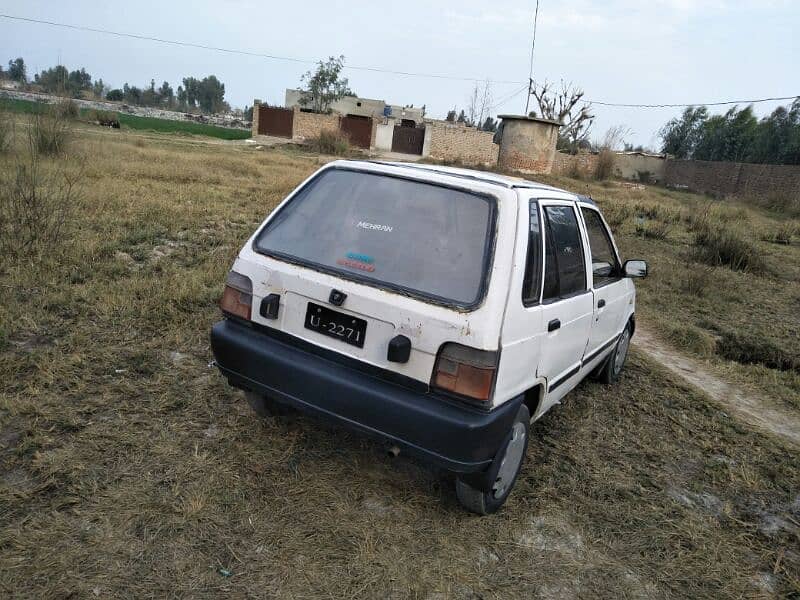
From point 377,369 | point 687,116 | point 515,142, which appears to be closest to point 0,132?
point 377,369

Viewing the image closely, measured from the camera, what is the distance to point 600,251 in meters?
4.00

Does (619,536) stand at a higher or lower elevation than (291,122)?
lower

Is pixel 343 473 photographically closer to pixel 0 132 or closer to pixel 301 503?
pixel 301 503

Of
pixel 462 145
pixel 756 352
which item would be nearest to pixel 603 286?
pixel 756 352

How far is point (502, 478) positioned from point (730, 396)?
3.18 meters

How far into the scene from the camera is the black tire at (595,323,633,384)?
465 cm

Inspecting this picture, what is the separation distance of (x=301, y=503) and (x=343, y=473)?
0.33m

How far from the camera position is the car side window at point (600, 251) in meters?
3.76

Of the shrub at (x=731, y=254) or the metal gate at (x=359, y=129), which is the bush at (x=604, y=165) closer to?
the metal gate at (x=359, y=129)

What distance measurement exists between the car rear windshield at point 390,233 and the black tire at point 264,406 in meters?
0.89

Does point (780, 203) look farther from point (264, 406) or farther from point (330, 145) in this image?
point (264, 406)

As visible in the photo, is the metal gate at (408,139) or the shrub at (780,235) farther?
the metal gate at (408,139)

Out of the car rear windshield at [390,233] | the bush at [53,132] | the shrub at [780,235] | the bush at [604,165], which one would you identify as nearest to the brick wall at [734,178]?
the bush at [604,165]

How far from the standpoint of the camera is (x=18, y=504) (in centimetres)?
250
